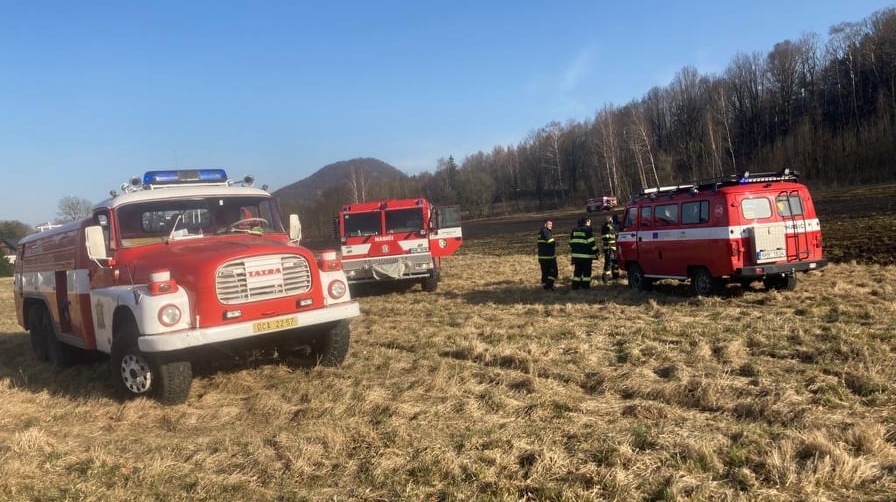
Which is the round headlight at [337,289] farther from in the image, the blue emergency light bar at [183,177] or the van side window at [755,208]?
the van side window at [755,208]

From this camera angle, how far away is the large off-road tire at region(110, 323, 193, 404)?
6336 mm

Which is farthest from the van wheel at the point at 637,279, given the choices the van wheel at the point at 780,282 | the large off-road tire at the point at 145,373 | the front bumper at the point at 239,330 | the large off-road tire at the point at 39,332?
the large off-road tire at the point at 39,332

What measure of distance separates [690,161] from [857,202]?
35109 millimetres

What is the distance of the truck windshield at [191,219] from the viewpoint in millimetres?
7398

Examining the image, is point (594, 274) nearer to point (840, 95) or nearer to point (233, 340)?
point (233, 340)

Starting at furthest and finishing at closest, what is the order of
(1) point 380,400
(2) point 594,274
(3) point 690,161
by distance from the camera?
(3) point 690,161 < (2) point 594,274 < (1) point 380,400

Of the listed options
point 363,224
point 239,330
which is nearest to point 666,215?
point 363,224

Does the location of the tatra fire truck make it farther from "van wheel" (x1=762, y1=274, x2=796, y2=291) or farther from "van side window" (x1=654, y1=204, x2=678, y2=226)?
"van wheel" (x1=762, y1=274, x2=796, y2=291)

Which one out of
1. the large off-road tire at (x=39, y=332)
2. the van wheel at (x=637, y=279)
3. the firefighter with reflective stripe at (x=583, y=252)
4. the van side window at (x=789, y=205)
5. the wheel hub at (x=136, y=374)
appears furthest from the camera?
the firefighter with reflective stripe at (x=583, y=252)

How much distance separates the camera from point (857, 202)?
2733cm

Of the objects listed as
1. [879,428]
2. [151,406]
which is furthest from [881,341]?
[151,406]

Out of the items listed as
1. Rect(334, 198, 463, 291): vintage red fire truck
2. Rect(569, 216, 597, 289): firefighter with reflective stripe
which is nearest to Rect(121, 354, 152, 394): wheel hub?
Rect(334, 198, 463, 291): vintage red fire truck

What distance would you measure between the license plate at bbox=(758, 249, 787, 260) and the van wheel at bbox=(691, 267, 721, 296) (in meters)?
0.90

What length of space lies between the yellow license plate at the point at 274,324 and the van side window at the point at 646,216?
8812 mm
